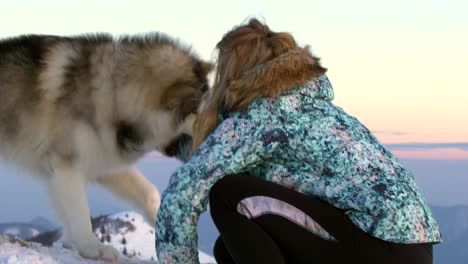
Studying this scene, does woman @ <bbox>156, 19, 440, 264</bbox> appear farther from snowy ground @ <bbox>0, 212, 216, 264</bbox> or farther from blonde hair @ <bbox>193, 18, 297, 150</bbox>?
snowy ground @ <bbox>0, 212, 216, 264</bbox>

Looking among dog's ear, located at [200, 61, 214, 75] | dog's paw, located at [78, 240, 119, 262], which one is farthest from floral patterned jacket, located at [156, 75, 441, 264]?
dog's ear, located at [200, 61, 214, 75]

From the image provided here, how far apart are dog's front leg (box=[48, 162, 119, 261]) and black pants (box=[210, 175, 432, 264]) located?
233 cm

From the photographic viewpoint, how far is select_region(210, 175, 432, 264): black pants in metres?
2.75

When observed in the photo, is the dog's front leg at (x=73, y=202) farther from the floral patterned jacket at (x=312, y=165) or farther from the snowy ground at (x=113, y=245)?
the floral patterned jacket at (x=312, y=165)

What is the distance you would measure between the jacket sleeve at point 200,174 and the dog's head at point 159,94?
2.26 metres

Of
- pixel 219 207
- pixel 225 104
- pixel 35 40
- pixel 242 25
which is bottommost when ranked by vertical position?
pixel 219 207

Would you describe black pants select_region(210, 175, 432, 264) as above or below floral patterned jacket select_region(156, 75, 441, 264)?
below

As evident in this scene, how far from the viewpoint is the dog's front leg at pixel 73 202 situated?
497 centimetres

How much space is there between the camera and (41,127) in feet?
16.8

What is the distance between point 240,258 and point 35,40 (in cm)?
348

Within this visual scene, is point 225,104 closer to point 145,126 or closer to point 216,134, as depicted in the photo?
point 216,134

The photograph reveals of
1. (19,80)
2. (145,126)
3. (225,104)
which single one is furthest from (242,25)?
(19,80)

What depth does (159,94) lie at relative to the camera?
5203 millimetres

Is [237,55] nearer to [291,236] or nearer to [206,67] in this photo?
[291,236]
